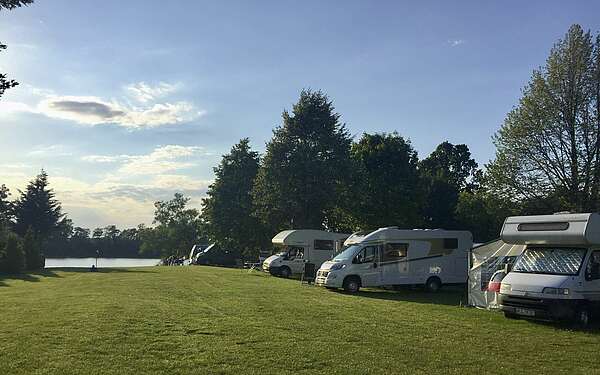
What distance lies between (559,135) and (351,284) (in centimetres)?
1808

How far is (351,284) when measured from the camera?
23.1m

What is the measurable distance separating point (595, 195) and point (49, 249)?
268 feet

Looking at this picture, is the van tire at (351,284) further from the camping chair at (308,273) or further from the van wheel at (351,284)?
the camping chair at (308,273)

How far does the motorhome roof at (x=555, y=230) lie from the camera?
13.8 m

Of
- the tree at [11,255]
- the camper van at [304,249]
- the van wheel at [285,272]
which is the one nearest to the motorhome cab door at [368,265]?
the camper van at [304,249]

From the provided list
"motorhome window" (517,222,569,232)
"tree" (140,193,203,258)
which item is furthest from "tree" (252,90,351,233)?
"tree" (140,193,203,258)

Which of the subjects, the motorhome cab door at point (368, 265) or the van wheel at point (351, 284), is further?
the motorhome cab door at point (368, 265)

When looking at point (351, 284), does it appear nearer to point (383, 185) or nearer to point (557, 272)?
point (557, 272)

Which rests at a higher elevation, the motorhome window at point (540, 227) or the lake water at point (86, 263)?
the motorhome window at point (540, 227)

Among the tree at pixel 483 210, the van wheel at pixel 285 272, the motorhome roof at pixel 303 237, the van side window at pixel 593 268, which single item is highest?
the tree at pixel 483 210

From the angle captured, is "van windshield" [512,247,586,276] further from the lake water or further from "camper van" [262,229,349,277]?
the lake water

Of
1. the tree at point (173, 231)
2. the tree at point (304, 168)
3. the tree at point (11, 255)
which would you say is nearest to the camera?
the tree at point (11, 255)

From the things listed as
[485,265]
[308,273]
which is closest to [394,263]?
[308,273]

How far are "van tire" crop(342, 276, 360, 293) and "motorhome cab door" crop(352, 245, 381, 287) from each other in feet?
0.79
